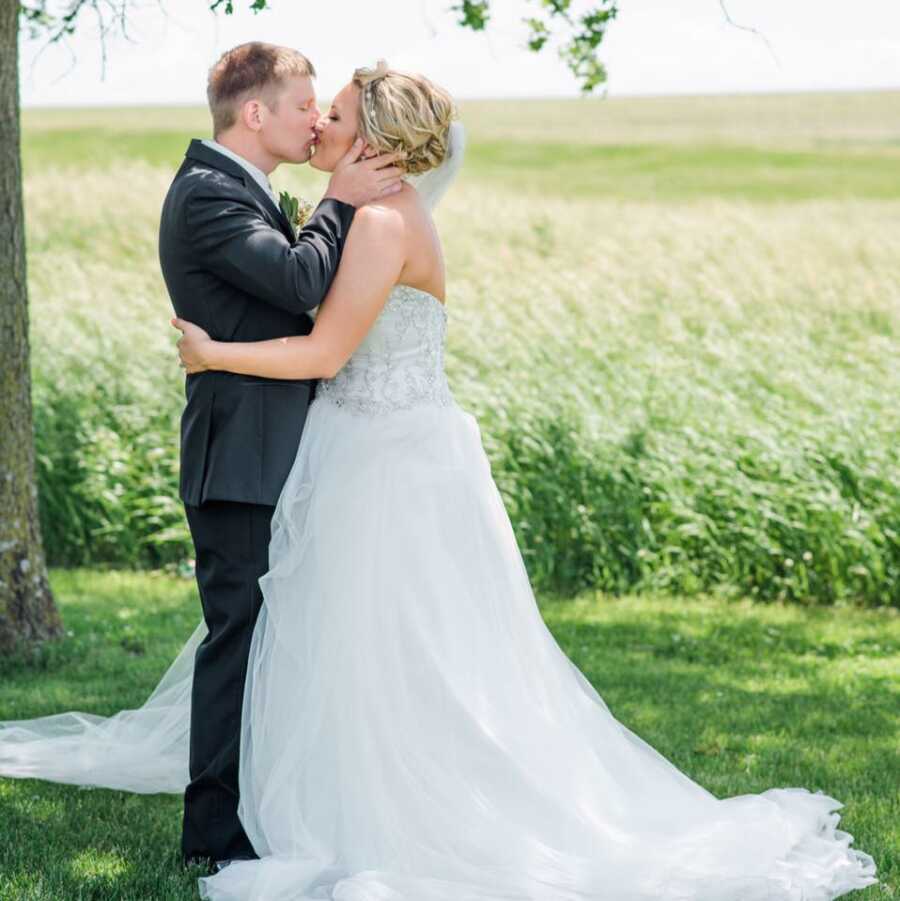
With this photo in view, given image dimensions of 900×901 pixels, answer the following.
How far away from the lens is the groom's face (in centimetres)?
393

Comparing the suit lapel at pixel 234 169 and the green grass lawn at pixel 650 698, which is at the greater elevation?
the suit lapel at pixel 234 169

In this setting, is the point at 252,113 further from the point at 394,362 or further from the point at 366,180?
the point at 394,362

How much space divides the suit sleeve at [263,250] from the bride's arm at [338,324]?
49 mm

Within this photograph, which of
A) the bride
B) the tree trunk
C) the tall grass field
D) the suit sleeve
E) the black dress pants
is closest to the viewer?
the suit sleeve

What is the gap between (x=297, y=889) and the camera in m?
3.73

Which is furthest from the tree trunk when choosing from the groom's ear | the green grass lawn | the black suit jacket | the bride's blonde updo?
the bride's blonde updo

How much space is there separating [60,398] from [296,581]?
6.43 meters

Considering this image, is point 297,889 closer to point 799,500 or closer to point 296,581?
point 296,581

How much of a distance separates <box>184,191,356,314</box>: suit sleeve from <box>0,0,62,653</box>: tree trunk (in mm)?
2788

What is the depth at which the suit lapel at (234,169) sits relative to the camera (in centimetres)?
391

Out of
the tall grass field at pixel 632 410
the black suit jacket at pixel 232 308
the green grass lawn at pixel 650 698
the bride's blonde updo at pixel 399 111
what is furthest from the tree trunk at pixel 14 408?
the bride's blonde updo at pixel 399 111

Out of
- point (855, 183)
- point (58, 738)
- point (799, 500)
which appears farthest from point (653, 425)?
point (855, 183)

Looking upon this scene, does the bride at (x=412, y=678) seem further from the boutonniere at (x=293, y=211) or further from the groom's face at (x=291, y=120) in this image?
the boutonniere at (x=293, y=211)

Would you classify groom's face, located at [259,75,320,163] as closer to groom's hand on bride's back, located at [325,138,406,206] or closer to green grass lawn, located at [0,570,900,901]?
groom's hand on bride's back, located at [325,138,406,206]
